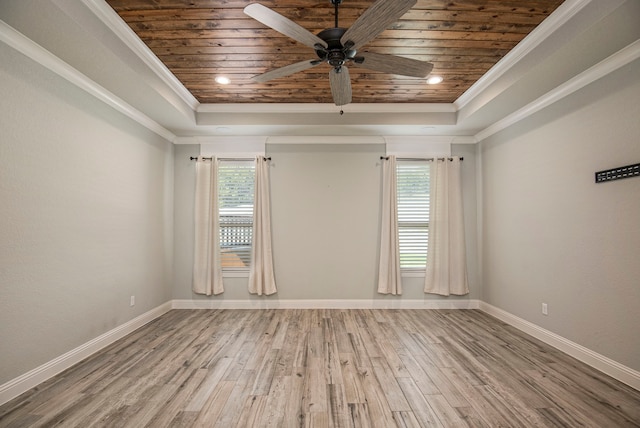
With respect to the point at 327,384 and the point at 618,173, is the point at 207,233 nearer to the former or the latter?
the point at 327,384

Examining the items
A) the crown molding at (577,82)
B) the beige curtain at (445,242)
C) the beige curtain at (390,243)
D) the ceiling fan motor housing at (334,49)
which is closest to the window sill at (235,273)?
the beige curtain at (390,243)

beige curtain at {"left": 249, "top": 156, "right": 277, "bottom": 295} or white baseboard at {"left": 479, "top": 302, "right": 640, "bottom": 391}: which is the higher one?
beige curtain at {"left": 249, "top": 156, "right": 277, "bottom": 295}

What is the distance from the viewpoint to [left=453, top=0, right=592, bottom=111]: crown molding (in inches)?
83.4

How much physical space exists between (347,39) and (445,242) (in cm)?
339

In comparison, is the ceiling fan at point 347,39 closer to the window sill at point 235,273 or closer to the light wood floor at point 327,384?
the light wood floor at point 327,384

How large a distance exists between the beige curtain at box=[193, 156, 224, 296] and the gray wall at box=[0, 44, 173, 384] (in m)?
0.74

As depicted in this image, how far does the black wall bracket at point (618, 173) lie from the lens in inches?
90.0

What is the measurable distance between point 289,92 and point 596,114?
298 centimetres

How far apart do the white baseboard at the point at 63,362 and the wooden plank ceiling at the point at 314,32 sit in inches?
108

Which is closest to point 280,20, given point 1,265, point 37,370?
point 1,265

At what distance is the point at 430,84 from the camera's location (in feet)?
11.1

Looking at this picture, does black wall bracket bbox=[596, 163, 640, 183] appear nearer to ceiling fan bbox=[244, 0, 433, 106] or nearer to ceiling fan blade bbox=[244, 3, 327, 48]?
ceiling fan bbox=[244, 0, 433, 106]

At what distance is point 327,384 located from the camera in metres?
2.30

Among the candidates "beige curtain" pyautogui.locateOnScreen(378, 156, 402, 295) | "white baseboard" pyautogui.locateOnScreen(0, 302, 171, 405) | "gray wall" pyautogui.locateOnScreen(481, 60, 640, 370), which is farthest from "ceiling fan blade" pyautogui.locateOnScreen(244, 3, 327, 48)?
"white baseboard" pyautogui.locateOnScreen(0, 302, 171, 405)
